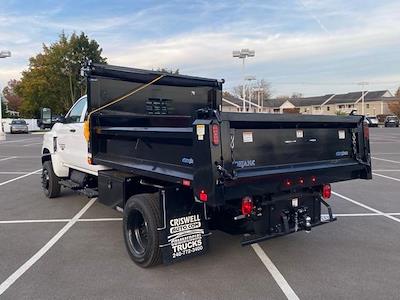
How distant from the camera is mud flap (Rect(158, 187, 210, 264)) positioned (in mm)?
4836

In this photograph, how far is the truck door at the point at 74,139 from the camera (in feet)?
23.8

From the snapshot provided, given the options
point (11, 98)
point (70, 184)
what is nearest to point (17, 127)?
point (70, 184)

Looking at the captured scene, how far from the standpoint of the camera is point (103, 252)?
18.8 ft

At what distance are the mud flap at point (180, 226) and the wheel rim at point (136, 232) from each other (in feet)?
1.69

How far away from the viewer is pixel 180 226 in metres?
4.89

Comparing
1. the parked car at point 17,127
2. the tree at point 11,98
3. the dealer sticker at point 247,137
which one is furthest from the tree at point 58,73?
the dealer sticker at point 247,137

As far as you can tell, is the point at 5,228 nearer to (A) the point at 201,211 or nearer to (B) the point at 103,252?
(B) the point at 103,252

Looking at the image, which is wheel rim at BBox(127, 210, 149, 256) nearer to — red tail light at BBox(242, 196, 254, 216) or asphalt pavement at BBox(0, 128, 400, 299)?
asphalt pavement at BBox(0, 128, 400, 299)

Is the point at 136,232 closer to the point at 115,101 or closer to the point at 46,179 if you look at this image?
the point at 115,101

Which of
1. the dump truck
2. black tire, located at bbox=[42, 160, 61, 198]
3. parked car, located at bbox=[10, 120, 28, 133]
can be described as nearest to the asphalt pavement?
the dump truck

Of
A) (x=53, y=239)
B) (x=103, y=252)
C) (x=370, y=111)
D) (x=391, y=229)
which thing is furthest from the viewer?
(x=370, y=111)

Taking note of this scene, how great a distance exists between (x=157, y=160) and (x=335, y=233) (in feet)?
10.4

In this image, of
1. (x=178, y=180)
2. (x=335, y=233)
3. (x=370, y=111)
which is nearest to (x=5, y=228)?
(x=178, y=180)

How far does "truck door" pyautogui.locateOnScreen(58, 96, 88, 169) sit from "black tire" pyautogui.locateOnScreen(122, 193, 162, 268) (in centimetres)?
208
